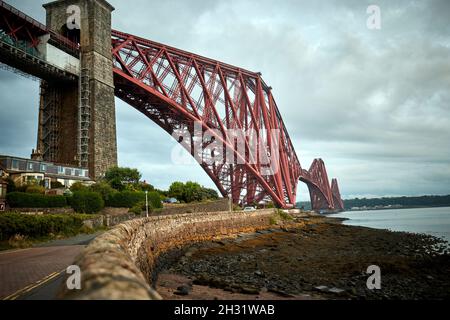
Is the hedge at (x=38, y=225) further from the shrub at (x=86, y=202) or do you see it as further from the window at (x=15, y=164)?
the window at (x=15, y=164)

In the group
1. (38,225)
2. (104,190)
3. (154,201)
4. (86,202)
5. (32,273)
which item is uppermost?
(104,190)

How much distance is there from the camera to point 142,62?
147 feet

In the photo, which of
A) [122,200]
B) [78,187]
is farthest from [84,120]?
[122,200]

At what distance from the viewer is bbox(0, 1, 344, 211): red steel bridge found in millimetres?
32125

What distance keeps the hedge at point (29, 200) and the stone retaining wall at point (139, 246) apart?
11741mm

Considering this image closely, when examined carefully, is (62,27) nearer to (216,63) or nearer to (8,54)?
(8,54)

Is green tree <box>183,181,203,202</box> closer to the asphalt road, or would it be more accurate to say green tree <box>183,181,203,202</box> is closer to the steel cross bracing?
the steel cross bracing

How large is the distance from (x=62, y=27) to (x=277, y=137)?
4338cm

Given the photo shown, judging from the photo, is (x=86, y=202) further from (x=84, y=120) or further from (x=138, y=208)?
(x=84, y=120)

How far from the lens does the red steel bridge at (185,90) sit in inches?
1265

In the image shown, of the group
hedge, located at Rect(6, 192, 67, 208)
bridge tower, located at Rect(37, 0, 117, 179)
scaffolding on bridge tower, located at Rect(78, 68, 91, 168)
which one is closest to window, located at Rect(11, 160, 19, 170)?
bridge tower, located at Rect(37, 0, 117, 179)

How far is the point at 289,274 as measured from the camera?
634 inches

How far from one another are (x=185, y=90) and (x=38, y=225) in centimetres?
3027

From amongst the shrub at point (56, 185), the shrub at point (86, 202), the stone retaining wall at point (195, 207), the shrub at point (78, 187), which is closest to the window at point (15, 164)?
the shrub at point (56, 185)
